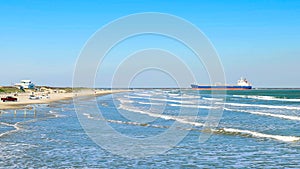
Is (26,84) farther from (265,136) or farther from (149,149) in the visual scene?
A: (149,149)

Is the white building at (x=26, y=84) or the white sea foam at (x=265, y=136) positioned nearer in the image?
the white sea foam at (x=265, y=136)

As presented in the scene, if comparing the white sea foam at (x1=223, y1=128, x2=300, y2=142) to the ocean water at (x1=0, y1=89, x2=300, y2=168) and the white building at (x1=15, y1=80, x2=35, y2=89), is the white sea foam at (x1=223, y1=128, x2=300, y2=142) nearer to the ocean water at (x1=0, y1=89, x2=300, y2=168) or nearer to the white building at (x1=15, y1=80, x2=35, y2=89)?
the ocean water at (x1=0, y1=89, x2=300, y2=168)

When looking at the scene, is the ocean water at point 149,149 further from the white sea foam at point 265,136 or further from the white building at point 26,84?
the white building at point 26,84

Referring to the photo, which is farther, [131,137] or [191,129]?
[191,129]

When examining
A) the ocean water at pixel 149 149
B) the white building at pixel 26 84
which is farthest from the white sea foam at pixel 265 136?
the white building at pixel 26 84

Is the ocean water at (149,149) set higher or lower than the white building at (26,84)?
lower

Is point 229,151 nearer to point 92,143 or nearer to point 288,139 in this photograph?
point 288,139

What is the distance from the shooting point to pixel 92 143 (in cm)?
2153

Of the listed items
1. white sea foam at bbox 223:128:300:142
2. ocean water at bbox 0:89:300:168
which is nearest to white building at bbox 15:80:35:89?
ocean water at bbox 0:89:300:168

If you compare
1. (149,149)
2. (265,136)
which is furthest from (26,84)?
(149,149)

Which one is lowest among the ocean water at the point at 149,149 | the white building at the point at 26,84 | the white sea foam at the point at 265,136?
the ocean water at the point at 149,149

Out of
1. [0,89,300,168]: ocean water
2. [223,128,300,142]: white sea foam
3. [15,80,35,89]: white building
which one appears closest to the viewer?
[0,89,300,168]: ocean water

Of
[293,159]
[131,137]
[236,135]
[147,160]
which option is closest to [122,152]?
[147,160]

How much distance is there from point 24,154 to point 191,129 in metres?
14.1
